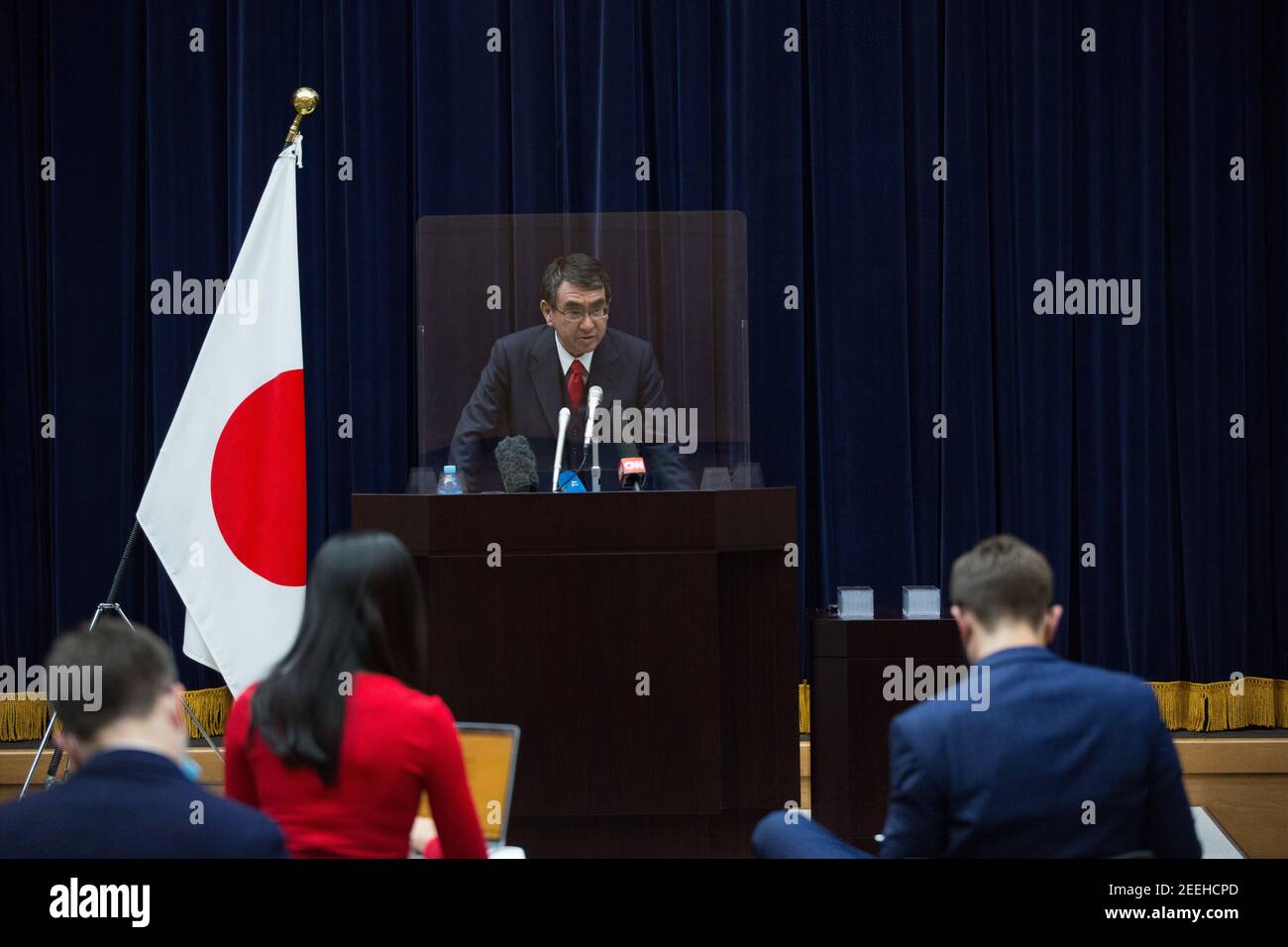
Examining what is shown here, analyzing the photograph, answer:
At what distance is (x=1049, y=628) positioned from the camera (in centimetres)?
205

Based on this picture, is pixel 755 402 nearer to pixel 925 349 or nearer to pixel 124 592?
pixel 925 349

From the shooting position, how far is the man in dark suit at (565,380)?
4.01m

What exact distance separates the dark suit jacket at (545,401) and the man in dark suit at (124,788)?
2227 millimetres

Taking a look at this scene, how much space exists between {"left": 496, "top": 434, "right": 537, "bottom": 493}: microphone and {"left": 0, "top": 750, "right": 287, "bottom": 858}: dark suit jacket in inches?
80.3

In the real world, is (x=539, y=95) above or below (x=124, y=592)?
above

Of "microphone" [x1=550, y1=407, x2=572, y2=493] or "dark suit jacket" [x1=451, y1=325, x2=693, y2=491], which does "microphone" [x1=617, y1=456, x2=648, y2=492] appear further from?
"dark suit jacket" [x1=451, y1=325, x2=693, y2=491]

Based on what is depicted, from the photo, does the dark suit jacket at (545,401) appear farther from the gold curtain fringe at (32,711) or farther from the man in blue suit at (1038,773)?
the man in blue suit at (1038,773)

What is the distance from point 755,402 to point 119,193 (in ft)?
8.94

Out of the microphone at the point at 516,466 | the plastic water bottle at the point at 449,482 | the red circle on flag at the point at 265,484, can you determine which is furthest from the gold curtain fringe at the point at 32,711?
the microphone at the point at 516,466

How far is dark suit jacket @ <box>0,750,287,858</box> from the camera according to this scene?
5.11 feet

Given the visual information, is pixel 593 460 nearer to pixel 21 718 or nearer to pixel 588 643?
pixel 588 643

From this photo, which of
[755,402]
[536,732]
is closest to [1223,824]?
[755,402]
